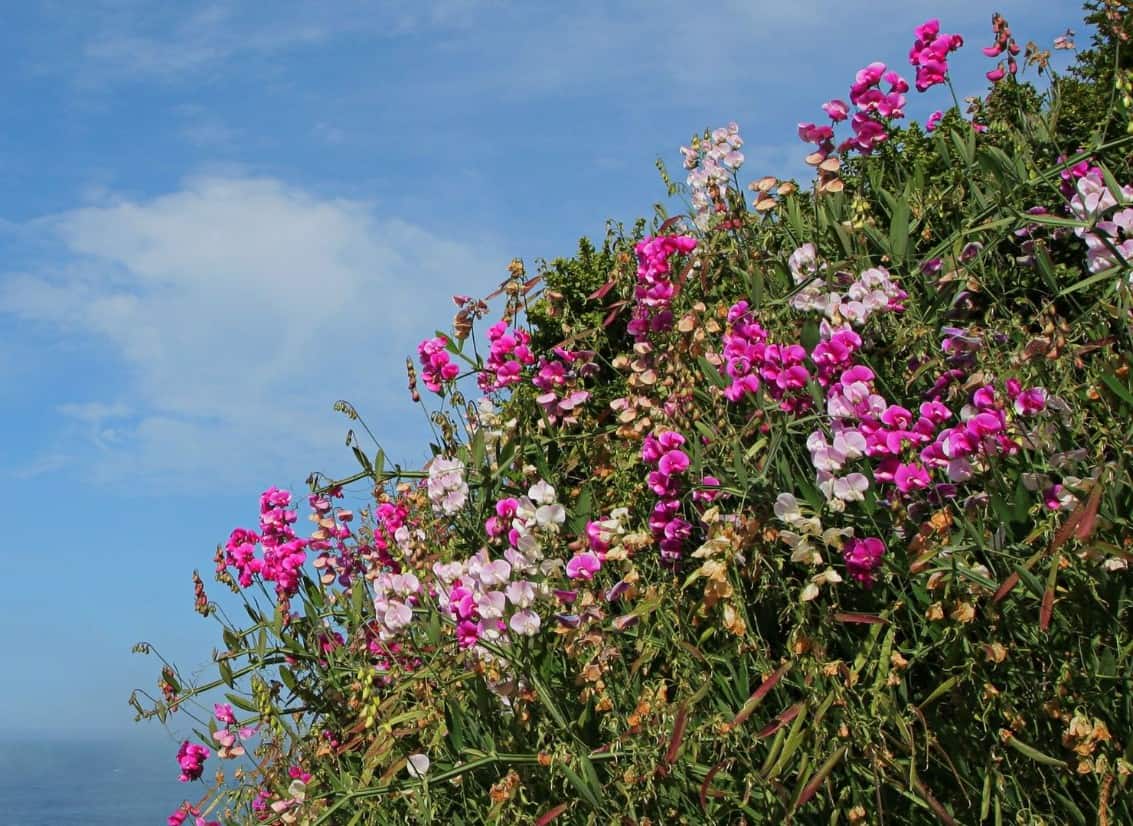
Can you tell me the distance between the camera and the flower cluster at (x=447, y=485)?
11.3 ft

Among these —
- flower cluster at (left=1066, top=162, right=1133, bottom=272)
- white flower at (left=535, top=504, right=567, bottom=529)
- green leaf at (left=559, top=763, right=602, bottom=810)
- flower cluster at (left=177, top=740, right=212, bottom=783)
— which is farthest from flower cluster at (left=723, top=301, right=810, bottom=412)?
flower cluster at (left=177, top=740, right=212, bottom=783)

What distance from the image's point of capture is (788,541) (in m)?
2.57

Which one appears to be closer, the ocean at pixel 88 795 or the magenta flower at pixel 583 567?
the magenta flower at pixel 583 567

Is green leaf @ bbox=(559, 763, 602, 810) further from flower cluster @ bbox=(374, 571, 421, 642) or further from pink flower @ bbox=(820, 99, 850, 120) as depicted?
pink flower @ bbox=(820, 99, 850, 120)

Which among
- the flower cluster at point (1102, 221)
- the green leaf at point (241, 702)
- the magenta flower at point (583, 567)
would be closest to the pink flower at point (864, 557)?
the magenta flower at point (583, 567)

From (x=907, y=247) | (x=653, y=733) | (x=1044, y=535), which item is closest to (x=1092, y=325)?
(x=907, y=247)

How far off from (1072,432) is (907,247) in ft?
2.59

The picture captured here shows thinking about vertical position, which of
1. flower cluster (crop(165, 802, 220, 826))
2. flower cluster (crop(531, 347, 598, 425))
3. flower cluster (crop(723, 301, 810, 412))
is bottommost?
flower cluster (crop(165, 802, 220, 826))

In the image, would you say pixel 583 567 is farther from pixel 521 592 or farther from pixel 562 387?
pixel 562 387

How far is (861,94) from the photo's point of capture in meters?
3.41

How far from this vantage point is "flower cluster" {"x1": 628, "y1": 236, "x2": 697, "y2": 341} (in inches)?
135

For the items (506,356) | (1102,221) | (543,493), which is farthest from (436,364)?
(1102,221)

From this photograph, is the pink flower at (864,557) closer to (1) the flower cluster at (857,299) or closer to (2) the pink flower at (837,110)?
(1) the flower cluster at (857,299)

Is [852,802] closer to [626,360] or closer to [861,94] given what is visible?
[626,360]
